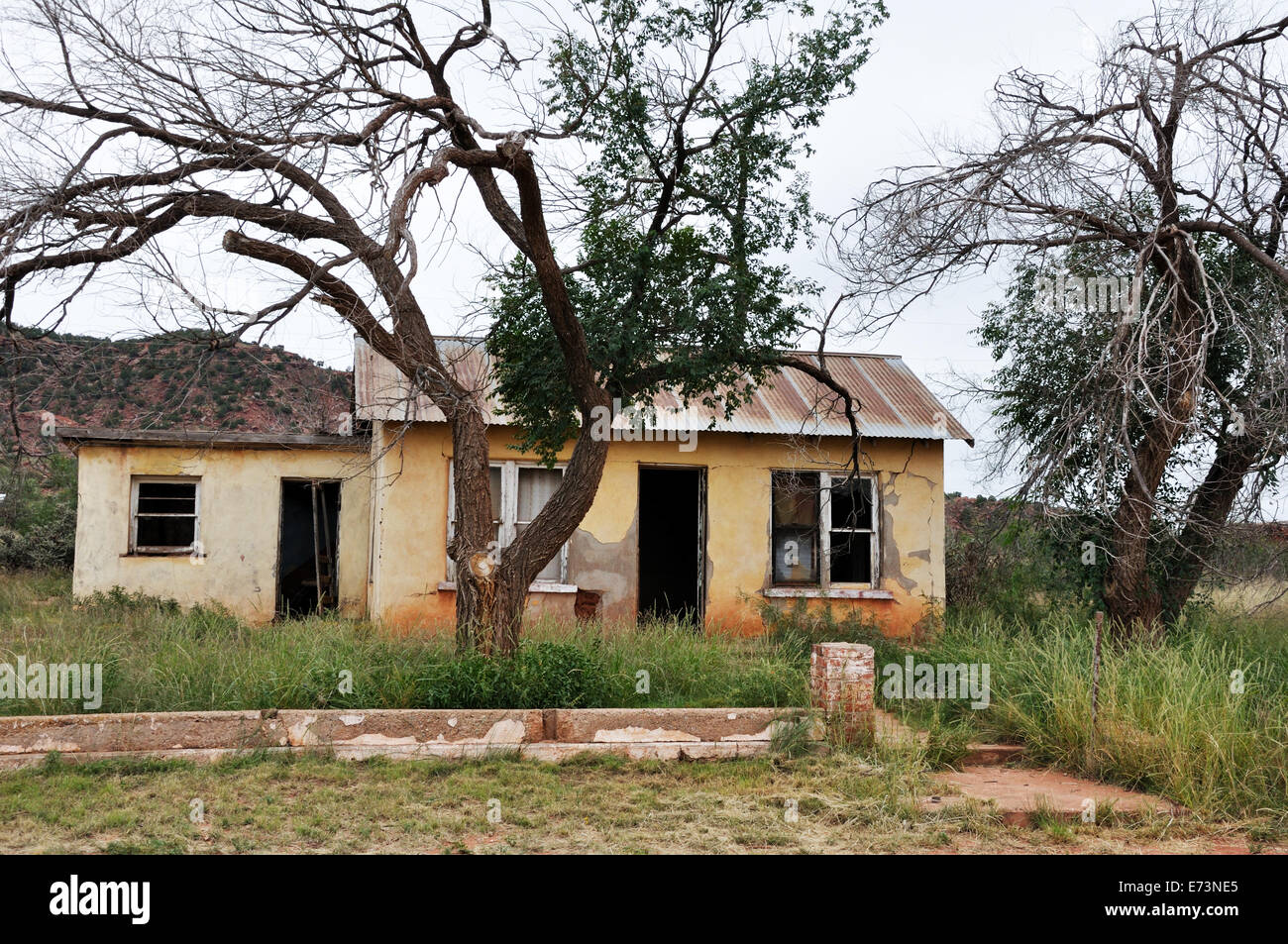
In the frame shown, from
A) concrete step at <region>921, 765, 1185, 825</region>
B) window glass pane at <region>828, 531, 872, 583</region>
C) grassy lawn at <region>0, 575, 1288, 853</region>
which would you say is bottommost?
concrete step at <region>921, 765, 1185, 825</region>

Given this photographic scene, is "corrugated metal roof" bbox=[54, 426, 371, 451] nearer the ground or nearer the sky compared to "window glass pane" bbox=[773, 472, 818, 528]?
nearer the sky

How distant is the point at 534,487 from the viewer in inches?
539

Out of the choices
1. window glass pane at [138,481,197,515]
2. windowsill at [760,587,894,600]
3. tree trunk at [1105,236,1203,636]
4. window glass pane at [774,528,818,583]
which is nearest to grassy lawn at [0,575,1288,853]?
tree trunk at [1105,236,1203,636]

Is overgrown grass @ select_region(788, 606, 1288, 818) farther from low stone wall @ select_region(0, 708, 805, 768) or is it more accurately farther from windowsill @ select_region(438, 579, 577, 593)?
windowsill @ select_region(438, 579, 577, 593)

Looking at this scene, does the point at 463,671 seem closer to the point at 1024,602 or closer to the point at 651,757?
the point at 651,757

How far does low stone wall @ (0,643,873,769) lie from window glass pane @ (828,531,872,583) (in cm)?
614

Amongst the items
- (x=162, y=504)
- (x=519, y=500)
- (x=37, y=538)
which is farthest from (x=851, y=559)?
(x=37, y=538)

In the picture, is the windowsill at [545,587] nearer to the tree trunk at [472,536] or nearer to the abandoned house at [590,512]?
the abandoned house at [590,512]

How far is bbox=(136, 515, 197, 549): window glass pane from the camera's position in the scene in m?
16.0

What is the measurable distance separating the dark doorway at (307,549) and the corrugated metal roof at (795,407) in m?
2.51

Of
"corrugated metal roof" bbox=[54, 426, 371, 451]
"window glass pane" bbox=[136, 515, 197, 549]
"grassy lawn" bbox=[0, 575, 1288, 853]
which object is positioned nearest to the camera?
"grassy lawn" bbox=[0, 575, 1288, 853]

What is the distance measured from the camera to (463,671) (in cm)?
814

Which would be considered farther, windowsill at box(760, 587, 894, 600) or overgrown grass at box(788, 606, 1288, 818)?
windowsill at box(760, 587, 894, 600)

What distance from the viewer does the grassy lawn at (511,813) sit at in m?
5.64
